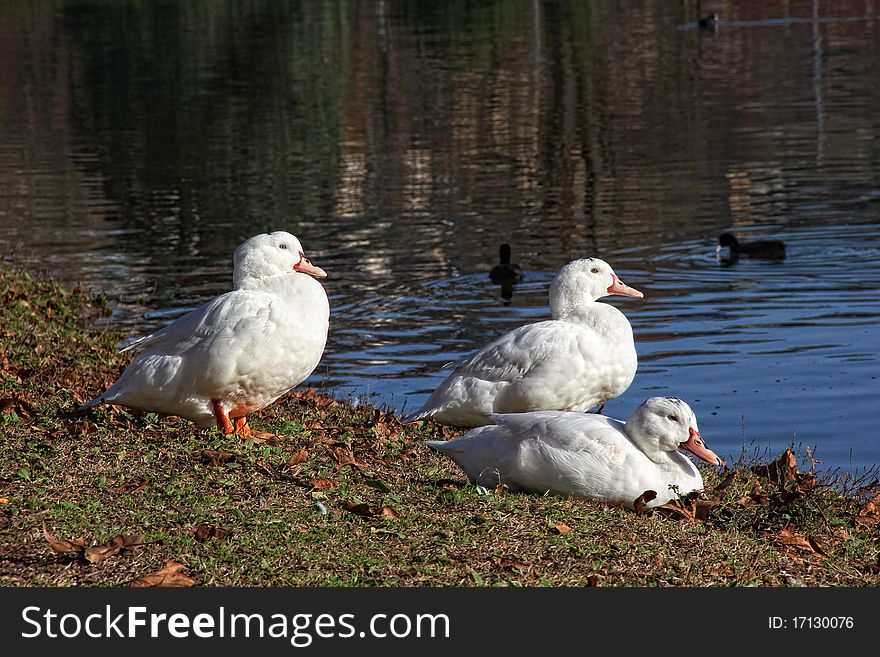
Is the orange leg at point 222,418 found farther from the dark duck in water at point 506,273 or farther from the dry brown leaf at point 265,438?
the dark duck in water at point 506,273

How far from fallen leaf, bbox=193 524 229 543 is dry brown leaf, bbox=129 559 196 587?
0.60m

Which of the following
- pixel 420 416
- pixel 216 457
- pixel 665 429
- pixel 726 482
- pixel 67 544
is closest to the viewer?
pixel 67 544

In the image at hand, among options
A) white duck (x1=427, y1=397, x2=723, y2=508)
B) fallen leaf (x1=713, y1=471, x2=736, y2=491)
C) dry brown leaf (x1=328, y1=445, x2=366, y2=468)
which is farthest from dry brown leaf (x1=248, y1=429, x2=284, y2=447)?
fallen leaf (x1=713, y1=471, x2=736, y2=491)

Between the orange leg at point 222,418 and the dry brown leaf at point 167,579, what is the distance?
3.06 metres

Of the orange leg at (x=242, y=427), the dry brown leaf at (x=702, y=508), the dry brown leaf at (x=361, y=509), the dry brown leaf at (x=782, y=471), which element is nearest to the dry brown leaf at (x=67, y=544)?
the dry brown leaf at (x=361, y=509)

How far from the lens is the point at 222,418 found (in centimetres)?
1051

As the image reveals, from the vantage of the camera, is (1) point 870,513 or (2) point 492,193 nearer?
(1) point 870,513

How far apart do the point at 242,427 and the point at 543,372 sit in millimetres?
2597

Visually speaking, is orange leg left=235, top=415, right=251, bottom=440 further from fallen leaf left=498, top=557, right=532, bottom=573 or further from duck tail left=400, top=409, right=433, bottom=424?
fallen leaf left=498, top=557, right=532, bottom=573

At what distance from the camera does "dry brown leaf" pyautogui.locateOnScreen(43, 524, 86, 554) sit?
772cm

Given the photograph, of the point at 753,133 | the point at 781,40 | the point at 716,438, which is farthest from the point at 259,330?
the point at 781,40

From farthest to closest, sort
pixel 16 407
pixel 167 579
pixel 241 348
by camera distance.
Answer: pixel 16 407
pixel 241 348
pixel 167 579

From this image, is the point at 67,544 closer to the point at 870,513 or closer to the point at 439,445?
the point at 439,445

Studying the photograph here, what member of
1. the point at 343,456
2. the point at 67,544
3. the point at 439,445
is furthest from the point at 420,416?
the point at 67,544
